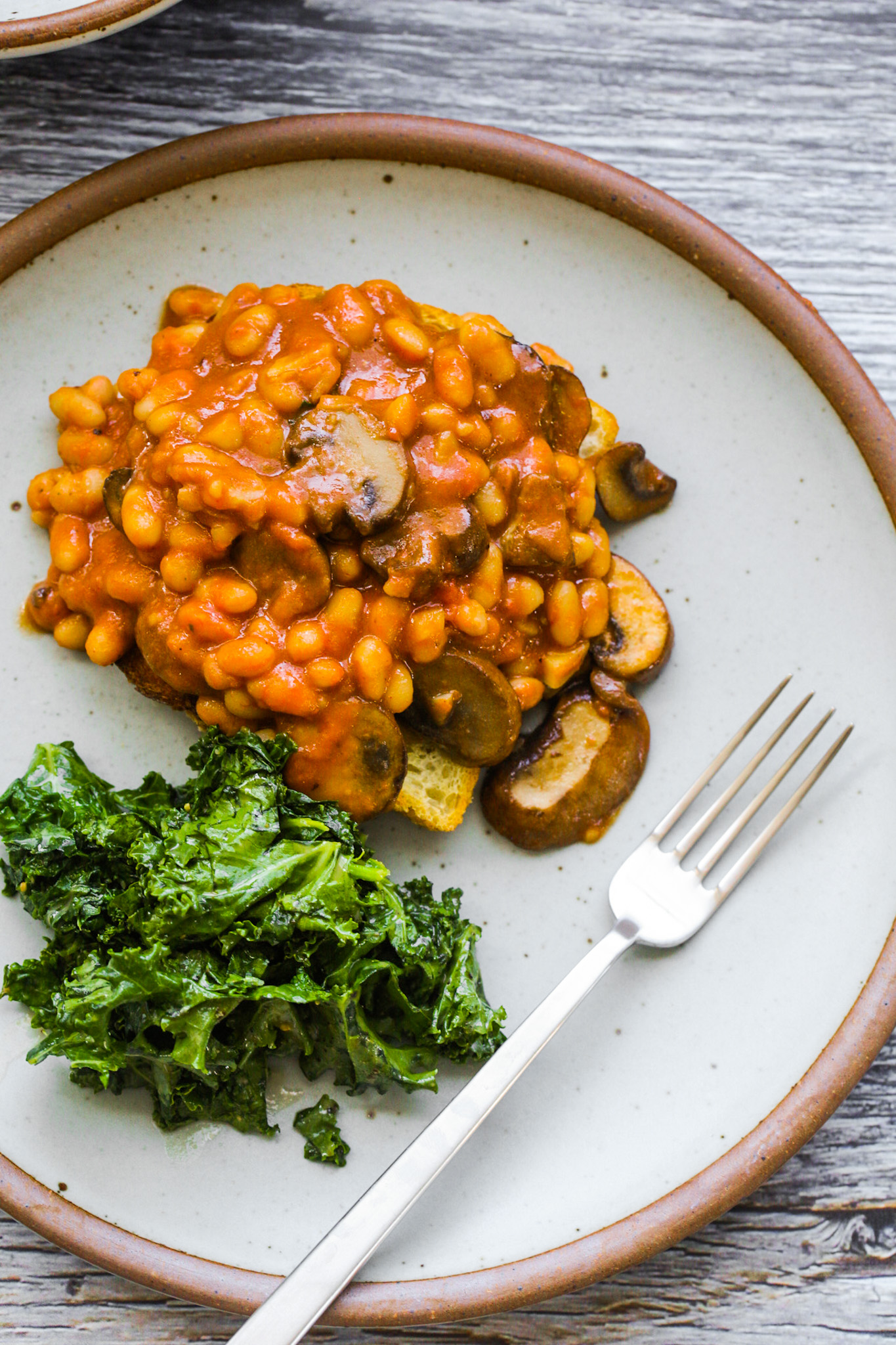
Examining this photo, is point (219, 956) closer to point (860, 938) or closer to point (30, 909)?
point (30, 909)

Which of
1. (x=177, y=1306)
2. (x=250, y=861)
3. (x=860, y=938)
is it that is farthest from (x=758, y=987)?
(x=177, y=1306)

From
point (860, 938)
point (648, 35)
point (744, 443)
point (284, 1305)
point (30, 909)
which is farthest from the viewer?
point (648, 35)

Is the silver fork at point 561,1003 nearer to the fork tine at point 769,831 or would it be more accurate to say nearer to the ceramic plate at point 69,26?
the fork tine at point 769,831

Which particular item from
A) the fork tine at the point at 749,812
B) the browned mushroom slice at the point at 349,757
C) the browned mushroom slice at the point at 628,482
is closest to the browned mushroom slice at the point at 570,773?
the fork tine at the point at 749,812

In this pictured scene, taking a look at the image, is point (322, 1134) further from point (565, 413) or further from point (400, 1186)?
point (565, 413)

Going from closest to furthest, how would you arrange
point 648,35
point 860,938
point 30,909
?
1. point 30,909
2. point 860,938
3. point 648,35

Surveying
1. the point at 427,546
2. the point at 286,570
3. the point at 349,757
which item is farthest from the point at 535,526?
the point at 349,757

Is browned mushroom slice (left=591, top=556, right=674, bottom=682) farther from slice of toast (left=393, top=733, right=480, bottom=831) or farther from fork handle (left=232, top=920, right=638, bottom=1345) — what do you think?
fork handle (left=232, top=920, right=638, bottom=1345)

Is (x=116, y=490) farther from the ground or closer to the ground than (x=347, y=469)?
closer to the ground

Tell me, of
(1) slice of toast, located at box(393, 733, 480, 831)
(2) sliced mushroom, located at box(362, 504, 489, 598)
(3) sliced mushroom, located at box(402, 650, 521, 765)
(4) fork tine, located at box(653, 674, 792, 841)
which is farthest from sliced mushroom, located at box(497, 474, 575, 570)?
(4) fork tine, located at box(653, 674, 792, 841)
